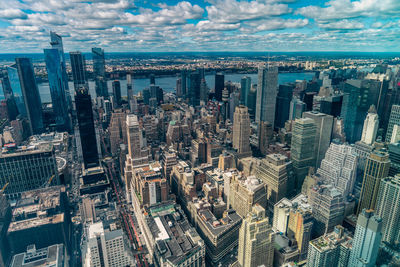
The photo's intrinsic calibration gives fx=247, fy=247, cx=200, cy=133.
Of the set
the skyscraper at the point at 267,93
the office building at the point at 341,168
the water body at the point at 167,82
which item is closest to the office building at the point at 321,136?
the office building at the point at 341,168

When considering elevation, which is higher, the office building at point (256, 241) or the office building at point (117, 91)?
the office building at point (117, 91)

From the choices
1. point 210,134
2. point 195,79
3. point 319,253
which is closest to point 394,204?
point 319,253

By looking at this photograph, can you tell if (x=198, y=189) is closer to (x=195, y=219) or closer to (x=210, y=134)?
(x=195, y=219)

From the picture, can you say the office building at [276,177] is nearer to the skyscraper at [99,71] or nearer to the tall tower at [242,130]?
the tall tower at [242,130]

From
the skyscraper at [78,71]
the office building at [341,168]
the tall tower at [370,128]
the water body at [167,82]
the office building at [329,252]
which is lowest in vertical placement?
the office building at [329,252]

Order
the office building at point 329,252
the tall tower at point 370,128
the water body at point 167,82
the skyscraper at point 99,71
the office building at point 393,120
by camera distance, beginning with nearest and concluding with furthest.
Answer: the office building at point 329,252 < the office building at point 393,120 < the tall tower at point 370,128 < the water body at point 167,82 < the skyscraper at point 99,71

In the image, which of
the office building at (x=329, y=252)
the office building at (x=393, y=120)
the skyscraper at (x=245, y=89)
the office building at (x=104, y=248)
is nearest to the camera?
the office building at (x=104, y=248)

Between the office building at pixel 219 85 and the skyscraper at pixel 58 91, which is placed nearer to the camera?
the skyscraper at pixel 58 91
